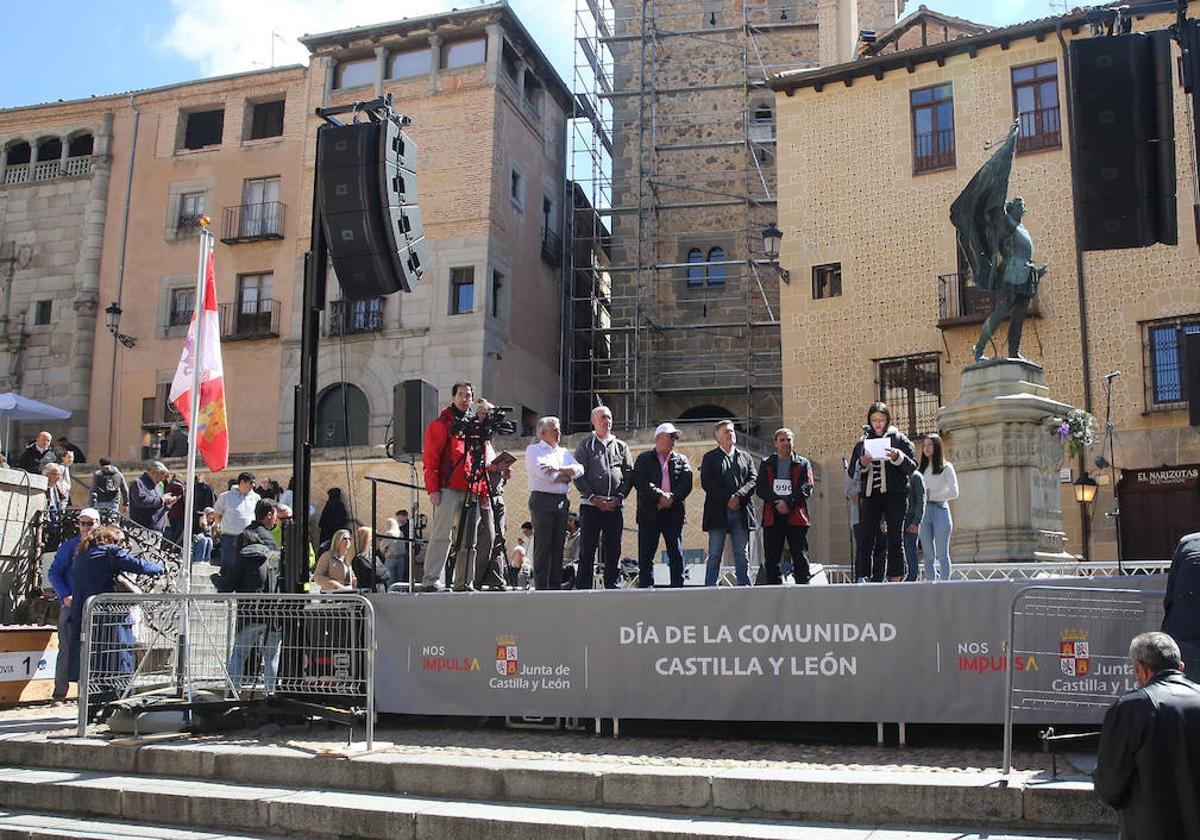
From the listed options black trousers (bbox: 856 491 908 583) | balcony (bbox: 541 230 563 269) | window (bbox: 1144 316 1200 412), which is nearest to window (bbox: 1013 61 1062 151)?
window (bbox: 1144 316 1200 412)

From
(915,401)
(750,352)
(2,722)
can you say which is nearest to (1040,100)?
(915,401)

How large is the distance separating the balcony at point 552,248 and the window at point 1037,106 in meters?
12.5

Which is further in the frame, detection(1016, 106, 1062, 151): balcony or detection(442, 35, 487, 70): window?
detection(442, 35, 487, 70): window

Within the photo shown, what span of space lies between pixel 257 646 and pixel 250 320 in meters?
23.2

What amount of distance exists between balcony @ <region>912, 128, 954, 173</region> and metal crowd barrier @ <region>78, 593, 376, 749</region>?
790 inches

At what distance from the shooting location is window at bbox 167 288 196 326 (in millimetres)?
31188

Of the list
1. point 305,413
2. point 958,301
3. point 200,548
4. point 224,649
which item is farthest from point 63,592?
point 958,301

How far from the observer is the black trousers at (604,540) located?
9.95 m

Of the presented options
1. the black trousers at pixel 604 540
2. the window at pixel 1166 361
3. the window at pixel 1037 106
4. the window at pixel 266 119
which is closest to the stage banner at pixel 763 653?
the black trousers at pixel 604 540

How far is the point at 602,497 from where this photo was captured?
33.0 ft

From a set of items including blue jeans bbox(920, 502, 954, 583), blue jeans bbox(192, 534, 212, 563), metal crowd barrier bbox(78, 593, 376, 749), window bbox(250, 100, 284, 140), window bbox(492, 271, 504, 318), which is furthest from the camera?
window bbox(250, 100, 284, 140)

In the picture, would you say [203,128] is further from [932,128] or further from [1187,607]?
[1187,607]

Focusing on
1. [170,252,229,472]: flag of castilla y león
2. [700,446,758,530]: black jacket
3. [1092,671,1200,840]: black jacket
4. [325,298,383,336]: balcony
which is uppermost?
[325,298,383,336]: balcony

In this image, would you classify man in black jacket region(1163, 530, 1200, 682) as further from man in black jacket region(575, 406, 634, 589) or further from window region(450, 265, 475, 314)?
window region(450, 265, 475, 314)
